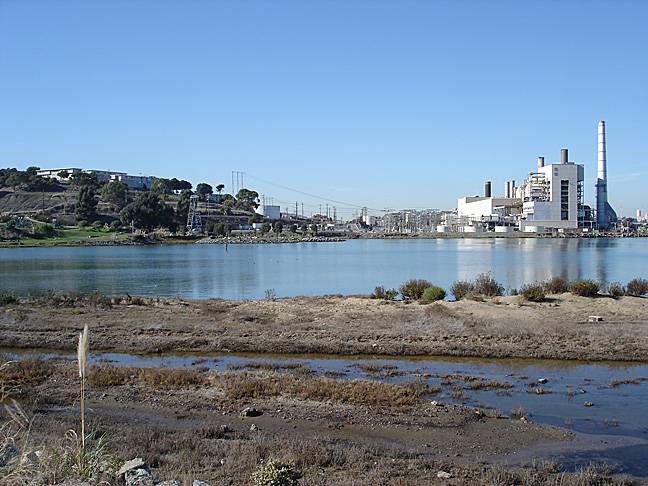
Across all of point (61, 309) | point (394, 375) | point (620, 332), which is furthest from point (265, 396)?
point (61, 309)

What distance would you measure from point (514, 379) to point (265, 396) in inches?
267

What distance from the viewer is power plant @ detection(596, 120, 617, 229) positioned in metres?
166

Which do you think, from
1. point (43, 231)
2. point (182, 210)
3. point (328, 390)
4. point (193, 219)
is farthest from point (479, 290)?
point (182, 210)

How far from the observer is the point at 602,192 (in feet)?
581

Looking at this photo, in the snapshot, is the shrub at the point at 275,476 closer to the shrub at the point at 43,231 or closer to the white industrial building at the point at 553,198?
the shrub at the point at 43,231

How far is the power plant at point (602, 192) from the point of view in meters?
166

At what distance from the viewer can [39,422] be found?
35.9ft

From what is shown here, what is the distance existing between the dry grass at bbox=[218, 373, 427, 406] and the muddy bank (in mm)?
5062

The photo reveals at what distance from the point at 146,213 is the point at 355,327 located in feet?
413

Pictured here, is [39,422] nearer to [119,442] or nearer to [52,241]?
[119,442]

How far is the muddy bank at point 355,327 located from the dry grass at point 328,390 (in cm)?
506

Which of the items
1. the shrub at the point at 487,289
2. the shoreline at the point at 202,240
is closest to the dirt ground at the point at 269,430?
the shrub at the point at 487,289

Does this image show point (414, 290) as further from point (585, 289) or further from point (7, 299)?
point (7, 299)

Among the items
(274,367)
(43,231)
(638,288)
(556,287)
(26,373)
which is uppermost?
(43,231)
